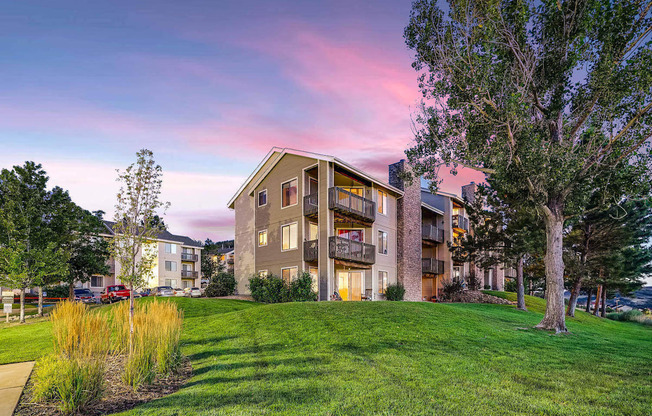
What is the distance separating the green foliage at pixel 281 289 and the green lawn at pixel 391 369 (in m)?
8.87

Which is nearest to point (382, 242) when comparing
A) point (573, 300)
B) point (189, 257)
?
point (573, 300)

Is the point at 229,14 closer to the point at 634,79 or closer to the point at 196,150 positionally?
the point at 196,150

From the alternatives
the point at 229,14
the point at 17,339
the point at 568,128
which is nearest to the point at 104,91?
the point at 229,14

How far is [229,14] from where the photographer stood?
14.6 metres

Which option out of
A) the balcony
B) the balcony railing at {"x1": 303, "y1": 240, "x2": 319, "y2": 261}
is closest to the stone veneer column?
the balcony railing at {"x1": 303, "y1": 240, "x2": 319, "y2": 261}

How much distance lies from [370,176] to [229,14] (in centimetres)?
1311

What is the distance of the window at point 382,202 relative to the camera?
27.0m

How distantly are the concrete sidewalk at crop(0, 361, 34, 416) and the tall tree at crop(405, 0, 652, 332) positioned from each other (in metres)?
15.2

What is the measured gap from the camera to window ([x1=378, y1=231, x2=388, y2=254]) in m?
26.8

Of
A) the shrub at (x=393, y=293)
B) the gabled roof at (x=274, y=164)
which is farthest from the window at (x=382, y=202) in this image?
the shrub at (x=393, y=293)

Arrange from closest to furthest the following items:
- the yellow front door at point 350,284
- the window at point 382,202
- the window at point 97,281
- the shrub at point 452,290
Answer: the yellow front door at point 350,284 → the window at point 382,202 → the shrub at point 452,290 → the window at point 97,281

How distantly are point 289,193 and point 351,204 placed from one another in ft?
14.9

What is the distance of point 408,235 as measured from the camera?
28906 mm

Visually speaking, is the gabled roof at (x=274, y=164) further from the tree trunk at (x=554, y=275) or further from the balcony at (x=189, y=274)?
the balcony at (x=189, y=274)
